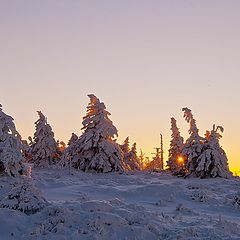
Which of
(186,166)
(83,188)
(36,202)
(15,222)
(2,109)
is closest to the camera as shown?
(15,222)

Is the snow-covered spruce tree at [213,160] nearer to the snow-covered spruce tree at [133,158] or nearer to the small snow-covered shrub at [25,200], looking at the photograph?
the snow-covered spruce tree at [133,158]

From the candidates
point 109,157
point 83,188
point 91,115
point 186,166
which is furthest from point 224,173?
point 83,188

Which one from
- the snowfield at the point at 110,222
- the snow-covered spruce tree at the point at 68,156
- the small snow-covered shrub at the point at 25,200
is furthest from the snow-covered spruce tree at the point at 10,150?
the snow-covered spruce tree at the point at 68,156

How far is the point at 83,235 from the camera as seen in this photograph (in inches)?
486

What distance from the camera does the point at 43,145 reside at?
1743 inches

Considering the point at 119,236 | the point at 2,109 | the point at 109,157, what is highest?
the point at 2,109

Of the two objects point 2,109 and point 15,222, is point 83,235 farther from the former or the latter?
point 2,109

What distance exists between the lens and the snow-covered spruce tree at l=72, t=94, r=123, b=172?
36.1 m

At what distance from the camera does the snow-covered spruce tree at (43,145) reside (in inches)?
1742

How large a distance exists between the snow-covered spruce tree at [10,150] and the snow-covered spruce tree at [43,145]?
63.8 feet

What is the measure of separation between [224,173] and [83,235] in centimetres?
2485

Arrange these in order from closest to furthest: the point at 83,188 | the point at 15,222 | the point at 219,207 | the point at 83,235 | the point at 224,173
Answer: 1. the point at 83,235
2. the point at 15,222
3. the point at 219,207
4. the point at 83,188
5. the point at 224,173

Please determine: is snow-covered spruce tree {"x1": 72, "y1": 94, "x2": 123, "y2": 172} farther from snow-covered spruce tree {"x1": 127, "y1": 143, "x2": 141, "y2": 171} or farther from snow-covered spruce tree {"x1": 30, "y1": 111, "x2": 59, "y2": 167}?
snow-covered spruce tree {"x1": 127, "y1": 143, "x2": 141, "y2": 171}

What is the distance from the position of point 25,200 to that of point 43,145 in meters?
30.1
